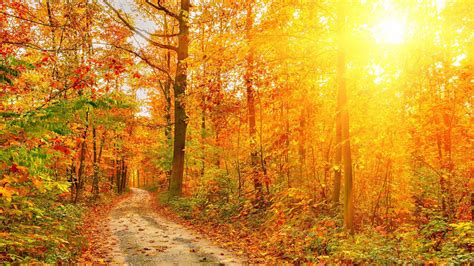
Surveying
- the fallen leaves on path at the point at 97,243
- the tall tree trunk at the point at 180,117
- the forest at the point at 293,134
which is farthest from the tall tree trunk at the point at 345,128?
the tall tree trunk at the point at 180,117

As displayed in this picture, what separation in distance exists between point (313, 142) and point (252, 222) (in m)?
3.76

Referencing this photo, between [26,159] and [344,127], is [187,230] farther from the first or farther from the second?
[26,159]

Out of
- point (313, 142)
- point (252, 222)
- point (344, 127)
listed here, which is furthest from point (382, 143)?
point (252, 222)

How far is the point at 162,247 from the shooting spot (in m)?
9.64

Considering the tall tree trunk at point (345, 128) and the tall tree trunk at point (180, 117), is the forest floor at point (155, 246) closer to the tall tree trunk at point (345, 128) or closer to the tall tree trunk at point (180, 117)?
the tall tree trunk at point (345, 128)

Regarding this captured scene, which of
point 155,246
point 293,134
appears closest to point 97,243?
point 155,246

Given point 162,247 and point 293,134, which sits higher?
point 293,134

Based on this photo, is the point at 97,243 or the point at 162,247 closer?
the point at 162,247

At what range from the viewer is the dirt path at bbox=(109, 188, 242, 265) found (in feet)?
27.3

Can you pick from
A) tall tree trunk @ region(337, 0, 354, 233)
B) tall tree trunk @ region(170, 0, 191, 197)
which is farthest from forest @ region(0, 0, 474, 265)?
tall tree trunk @ region(170, 0, 191, 197)

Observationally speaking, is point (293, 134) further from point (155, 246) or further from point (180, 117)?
point (180, 117)

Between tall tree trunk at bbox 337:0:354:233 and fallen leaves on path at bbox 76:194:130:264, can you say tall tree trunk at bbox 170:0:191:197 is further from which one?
tall tree trunk at bbox 337:0:354:233

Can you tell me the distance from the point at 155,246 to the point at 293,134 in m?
6.66

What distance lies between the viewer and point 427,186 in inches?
538
